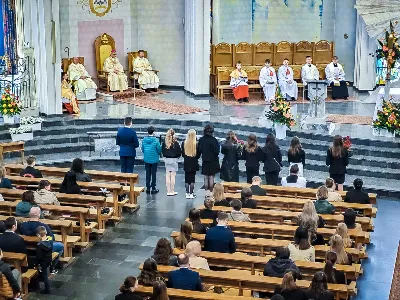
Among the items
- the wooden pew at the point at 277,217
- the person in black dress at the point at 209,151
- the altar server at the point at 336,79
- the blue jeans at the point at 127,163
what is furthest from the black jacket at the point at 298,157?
the altar server at the point at 336,79

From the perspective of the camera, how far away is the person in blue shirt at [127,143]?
594 inches

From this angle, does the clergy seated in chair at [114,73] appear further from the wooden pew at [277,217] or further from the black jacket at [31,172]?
the wooden pew at [277,217]

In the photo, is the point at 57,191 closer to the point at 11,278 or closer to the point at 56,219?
the point at 56,219

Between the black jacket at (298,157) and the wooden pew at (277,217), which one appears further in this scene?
the black jacket at (298,157)

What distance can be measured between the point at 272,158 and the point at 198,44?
8.15m

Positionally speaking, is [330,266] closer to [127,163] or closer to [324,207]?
[324,207]

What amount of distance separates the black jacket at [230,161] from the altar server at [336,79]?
802cm

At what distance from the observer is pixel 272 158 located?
14016 millimetres

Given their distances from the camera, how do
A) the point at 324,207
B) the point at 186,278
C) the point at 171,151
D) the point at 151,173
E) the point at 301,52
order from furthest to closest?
the point at 301,52
the point at 151,173
the point at 171,151
the point at 324,207
the point at 186,278

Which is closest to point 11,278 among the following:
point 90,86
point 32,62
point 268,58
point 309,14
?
point 32,62

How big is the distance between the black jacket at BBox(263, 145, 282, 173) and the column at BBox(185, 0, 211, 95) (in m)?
8.09

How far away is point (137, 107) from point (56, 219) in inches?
351

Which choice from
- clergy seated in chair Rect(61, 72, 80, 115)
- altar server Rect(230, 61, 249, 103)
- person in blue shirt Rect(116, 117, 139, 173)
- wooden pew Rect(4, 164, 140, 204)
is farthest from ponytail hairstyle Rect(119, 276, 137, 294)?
altar server Rect(230, 61, 249, 103)

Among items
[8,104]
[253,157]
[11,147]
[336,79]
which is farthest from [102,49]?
[253,157]
